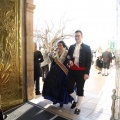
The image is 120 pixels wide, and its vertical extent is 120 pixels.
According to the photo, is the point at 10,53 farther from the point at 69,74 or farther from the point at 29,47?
the point at 69,74

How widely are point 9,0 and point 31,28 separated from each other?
0.91 m

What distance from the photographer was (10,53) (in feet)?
12.4

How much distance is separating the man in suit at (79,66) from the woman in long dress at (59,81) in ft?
0.90

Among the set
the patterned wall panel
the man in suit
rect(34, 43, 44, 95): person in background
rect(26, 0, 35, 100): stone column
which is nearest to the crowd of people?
the man in suit

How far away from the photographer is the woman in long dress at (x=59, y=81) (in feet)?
12.7

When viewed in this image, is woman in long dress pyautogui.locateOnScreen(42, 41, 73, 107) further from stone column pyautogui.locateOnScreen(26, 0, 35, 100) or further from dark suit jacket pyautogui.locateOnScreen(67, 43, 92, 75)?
stone column pyautogui.locateOnScreen(26, 0, 35, 100)

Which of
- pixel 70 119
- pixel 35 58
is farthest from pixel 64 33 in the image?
pixel 70 119

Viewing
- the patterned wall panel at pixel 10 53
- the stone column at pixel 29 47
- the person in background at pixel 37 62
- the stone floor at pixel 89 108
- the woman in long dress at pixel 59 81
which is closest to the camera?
the stone floor at pixel 89 108

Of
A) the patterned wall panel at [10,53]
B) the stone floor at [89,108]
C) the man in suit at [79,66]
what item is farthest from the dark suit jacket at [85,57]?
the patterned wall panel at [10,53]

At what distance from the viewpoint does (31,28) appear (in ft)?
14.2

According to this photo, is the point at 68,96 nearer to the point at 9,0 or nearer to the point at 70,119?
the point at 70,119

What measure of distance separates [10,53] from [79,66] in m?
1.54

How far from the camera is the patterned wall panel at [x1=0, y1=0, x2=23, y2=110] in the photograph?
3615 millimetres

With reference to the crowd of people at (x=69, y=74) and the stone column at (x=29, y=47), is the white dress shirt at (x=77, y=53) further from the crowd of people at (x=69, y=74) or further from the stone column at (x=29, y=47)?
the stone column at (x=29, y=47)
